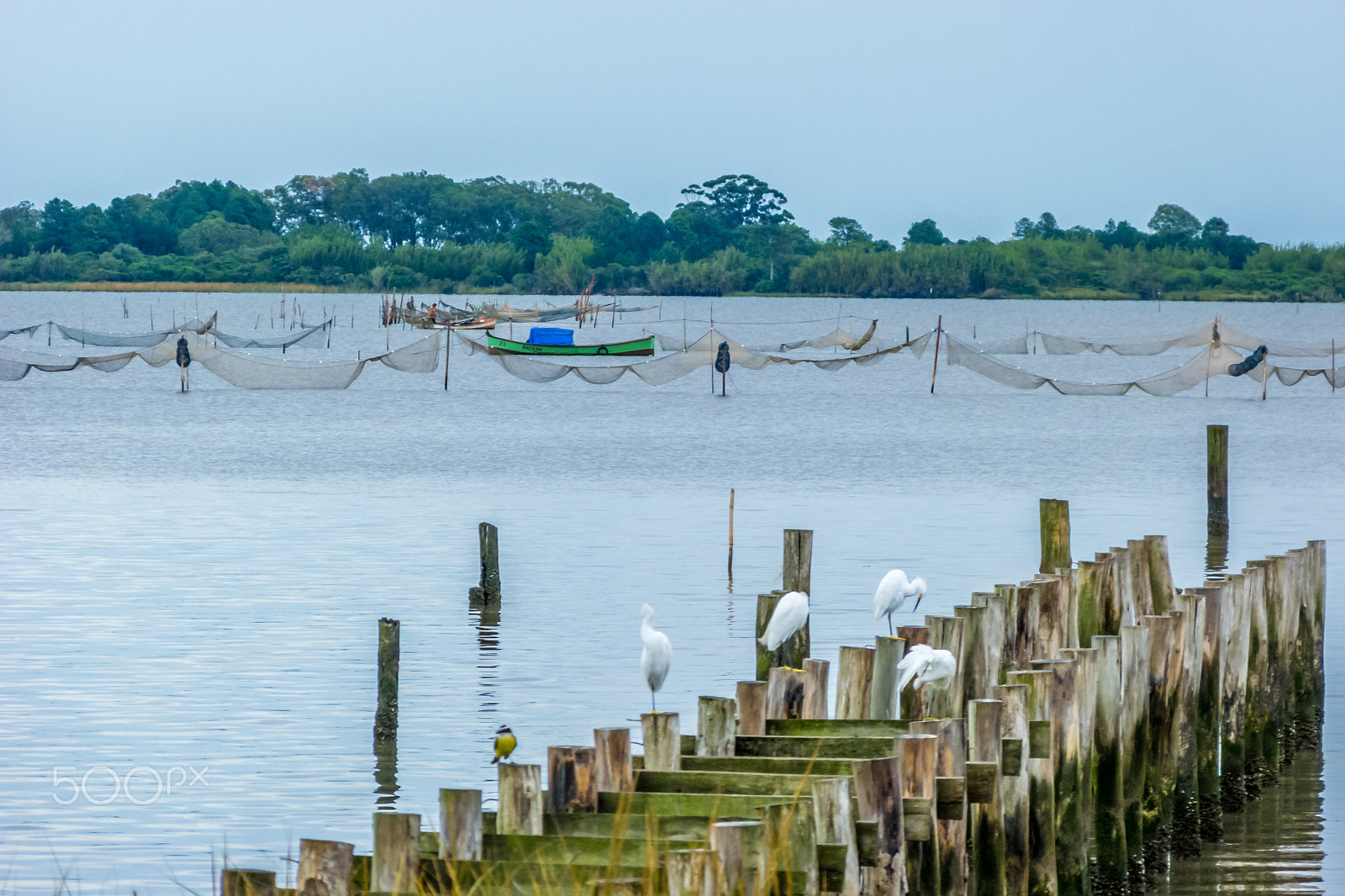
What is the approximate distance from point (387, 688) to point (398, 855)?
5.97 metres

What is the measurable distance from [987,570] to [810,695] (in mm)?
11327

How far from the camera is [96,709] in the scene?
1205 cm

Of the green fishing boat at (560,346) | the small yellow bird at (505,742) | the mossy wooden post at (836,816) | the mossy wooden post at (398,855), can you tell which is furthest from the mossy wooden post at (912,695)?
the green fishing boat at (560,346)

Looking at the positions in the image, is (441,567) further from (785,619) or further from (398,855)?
(398,855)

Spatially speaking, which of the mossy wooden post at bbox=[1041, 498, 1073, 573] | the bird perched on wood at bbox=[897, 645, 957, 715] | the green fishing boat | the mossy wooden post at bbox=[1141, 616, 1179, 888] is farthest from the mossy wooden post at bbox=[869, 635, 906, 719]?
the green fishing boat

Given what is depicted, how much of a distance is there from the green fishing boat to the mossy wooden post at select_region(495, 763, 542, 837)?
5466 centimetres

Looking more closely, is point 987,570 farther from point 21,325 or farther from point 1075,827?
point 21,325

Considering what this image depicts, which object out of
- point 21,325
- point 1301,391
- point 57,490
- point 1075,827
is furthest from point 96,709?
point 21,325

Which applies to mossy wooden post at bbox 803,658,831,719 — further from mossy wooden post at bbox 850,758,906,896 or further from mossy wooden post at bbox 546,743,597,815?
mossy wooden post at bbox 546,743,597,815

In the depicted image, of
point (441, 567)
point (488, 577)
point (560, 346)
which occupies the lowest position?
point (441, 567)

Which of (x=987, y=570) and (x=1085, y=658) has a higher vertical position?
(x=1085, y=658)

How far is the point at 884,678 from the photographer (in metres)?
8.09

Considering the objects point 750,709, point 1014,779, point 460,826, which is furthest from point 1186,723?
point 460,826

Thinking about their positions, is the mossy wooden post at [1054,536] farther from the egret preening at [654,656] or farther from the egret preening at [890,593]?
the egret preening at [654,656]
